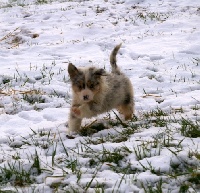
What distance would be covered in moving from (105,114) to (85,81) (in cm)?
123

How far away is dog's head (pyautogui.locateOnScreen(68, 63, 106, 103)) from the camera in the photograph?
5230mm

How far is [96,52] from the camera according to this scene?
9.70 m

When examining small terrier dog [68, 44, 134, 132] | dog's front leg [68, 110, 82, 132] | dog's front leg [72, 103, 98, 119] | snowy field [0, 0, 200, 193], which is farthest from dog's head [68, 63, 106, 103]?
snowy field [0, 0, 200, 193]

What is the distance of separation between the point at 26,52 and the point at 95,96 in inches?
188

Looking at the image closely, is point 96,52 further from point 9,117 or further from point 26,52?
point 9,117

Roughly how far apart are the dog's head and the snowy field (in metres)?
0.50

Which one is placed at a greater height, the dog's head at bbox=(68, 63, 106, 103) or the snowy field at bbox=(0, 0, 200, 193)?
the dog's head at bbox=(68, 63, 106, 103)

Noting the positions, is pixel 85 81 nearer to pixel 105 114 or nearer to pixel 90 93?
pixel 90 93

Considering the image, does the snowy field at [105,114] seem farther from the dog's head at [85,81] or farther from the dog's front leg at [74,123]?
the dog's head at [85,81]

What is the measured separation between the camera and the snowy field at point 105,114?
3576 mm

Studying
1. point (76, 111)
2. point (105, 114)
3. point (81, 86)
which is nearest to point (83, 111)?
point (76, 111)

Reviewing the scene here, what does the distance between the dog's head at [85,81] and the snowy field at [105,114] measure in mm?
499

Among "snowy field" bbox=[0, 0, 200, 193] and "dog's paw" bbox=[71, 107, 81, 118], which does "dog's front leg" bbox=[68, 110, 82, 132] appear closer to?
"dog's paw" bbox=[71, 107, 81, 118]

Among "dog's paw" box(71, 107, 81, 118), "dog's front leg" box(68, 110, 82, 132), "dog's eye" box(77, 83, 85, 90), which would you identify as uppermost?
"dog's eye" box(77, 83, 85, 90)
